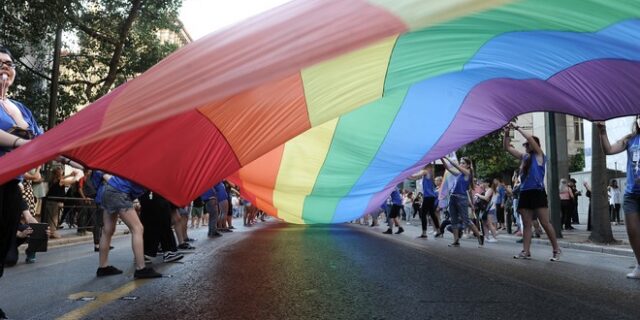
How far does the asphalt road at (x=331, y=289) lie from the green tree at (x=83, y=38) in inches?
470

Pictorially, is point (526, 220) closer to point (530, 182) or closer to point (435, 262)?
point (530, 182)

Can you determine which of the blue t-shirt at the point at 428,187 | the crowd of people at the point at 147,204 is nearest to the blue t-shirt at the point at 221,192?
the crowd of people at the point at 147,204

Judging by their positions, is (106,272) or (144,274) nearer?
(144,274)

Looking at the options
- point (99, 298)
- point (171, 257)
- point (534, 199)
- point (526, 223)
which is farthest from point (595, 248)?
point (99, 298)

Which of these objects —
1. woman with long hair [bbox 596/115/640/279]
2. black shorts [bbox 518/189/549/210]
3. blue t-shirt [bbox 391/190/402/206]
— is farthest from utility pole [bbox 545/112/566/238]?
woman with long hair [bbox 596/115/640/279]

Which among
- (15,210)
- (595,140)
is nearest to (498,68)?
(15,210)

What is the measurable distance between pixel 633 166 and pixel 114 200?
5439mm

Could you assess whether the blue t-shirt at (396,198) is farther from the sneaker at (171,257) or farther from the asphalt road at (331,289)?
the sneaker at (171,257)

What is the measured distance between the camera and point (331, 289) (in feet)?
16.9

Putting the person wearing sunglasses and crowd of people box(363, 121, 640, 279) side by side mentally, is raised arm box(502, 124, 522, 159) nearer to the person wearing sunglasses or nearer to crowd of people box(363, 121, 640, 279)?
crowd of people box(363, 121, 640, 279)

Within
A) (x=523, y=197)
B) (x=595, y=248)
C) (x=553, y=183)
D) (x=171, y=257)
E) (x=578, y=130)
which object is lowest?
(x=595, y=248)

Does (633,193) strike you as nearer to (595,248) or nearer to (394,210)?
(595,248)

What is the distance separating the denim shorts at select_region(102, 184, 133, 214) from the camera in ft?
19.1

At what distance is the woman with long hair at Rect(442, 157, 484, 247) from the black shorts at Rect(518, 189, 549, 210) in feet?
8.59
